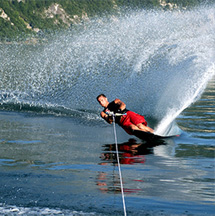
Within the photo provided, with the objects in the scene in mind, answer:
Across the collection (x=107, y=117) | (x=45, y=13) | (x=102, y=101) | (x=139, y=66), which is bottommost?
(x=107, y=117)

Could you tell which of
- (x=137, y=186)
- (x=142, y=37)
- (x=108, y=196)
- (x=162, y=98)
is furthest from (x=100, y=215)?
(x=142, y=37)

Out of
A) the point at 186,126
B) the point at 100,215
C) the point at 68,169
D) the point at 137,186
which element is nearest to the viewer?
the point at 100,215

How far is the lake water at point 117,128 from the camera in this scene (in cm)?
560

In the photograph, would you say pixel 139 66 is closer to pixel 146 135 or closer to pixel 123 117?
pixel 123 117

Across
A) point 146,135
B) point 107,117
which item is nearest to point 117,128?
point 107,117

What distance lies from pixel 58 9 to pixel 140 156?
118 meters

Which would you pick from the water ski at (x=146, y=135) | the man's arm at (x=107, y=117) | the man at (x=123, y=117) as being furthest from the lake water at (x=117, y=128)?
the man's arm at (x=107, y=117)

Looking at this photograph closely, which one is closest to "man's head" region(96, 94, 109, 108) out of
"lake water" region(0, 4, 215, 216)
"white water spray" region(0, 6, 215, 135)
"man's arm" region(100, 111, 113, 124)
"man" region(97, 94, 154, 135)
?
"man" region(97, 94, 154, 135)

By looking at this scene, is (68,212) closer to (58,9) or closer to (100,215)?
(100,215)

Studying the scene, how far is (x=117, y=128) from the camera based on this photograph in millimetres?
11672

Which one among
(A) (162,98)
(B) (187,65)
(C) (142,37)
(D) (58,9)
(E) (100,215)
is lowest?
(E) (100,215)

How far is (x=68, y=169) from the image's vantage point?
23.5 ft

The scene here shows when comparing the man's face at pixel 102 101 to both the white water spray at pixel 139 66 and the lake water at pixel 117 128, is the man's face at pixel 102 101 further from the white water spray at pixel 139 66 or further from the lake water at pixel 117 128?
the white water spray at pixel 139 66

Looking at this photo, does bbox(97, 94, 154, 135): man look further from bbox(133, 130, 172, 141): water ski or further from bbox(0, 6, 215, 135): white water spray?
bbox(0, 6, 215, 135): white water spray
